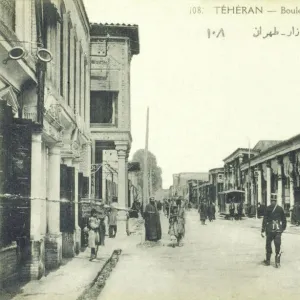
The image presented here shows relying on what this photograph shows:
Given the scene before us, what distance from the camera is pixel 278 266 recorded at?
1034cm

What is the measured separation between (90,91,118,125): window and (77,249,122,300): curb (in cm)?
1056

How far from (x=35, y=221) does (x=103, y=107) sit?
14046 mm

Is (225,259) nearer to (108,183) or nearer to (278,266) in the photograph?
(278,266)

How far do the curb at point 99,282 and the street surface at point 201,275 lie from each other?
110 mm

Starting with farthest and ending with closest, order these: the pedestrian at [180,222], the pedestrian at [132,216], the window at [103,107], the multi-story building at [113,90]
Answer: the pedestrian at [132,216]
the window at [103,107]
the multi-story building at [113,90]
the pedestrian at [180,222]

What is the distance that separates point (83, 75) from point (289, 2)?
7.37m

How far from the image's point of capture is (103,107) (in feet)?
72.1

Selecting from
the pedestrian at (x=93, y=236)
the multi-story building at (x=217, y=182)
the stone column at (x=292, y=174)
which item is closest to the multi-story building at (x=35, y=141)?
the pedestrian at (x=93, y=236)

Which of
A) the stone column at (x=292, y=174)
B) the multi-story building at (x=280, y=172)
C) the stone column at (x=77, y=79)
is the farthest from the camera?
the multi-story building at (x=280, y=172)

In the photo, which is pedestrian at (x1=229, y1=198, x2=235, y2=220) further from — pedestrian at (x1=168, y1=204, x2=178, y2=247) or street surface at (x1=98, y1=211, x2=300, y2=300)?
street surface at (x1=98, y1=211, x2=300, y2=300)

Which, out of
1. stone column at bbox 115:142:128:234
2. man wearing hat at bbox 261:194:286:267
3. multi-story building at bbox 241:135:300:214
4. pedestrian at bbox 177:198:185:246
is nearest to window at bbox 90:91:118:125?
stone column at bbox 115:142:128:234

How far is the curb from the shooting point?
750 cm

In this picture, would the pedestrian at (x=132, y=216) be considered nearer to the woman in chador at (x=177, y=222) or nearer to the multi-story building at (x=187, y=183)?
the woman in chador at (x=177, y=222)

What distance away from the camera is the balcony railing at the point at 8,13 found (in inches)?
309
